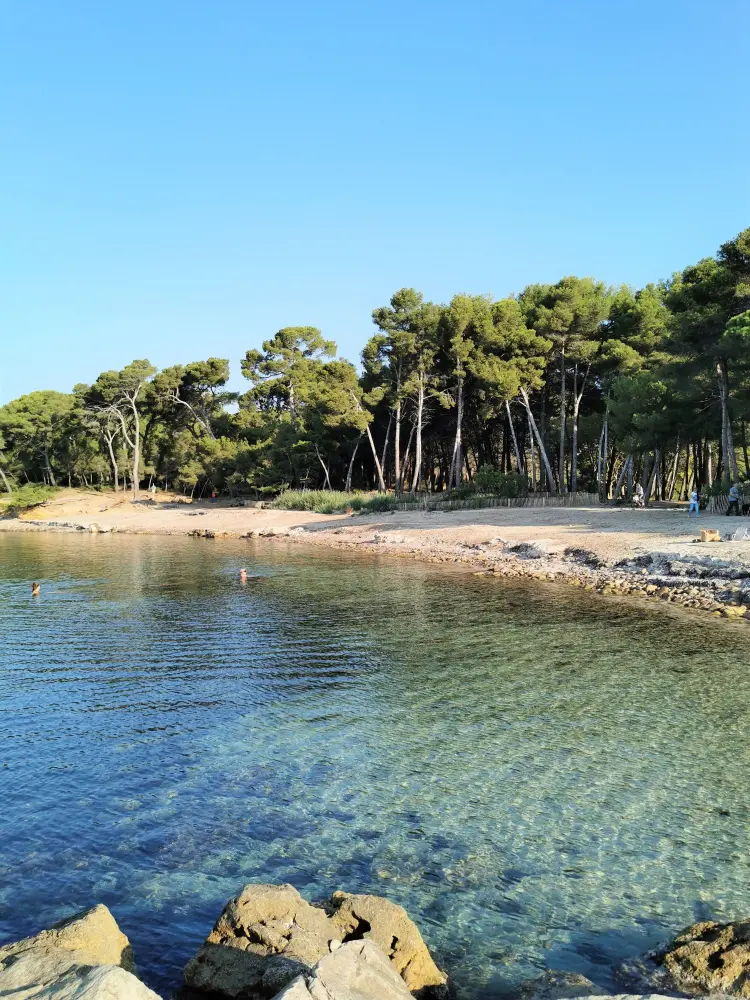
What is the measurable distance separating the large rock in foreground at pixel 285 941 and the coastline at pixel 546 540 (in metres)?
14.1

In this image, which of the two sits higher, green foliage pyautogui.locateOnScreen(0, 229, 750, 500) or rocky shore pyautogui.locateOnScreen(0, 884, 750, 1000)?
green foliage pyautogui.locateOnScreen(0, 229, 750, 500)

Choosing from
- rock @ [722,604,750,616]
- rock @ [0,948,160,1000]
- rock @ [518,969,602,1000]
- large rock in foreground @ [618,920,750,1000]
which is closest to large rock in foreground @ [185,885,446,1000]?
rock @ [518,969,602,1000]

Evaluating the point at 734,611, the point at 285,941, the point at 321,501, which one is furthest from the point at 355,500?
the point at 285,941

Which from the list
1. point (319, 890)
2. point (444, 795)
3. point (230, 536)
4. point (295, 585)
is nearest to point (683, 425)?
point (295, 585)

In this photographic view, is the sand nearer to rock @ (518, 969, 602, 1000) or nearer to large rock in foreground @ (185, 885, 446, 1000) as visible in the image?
rock @ (518, 969, 602, 1000)

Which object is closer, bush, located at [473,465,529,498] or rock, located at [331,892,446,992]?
rock, located at [331,892,446,992]

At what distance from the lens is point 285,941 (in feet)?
13.7

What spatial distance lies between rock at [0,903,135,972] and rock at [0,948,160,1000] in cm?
12

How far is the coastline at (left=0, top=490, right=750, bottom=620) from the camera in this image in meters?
19.5

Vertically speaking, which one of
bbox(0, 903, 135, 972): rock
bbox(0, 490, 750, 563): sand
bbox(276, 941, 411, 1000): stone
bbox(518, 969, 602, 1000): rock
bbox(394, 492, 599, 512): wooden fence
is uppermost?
bbox(394, 492, 599, 512): wooden fence

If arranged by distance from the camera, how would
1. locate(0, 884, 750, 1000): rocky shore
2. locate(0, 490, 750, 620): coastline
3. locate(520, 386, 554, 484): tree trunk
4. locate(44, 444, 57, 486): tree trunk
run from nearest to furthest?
locate(0, 884, 750, 1000): rocky shore
locate(0, 490, 750, 620): coastline
locate(520, 386, 554, 484): tree trunk
locate(44, 444, 57, 486): tree trunk

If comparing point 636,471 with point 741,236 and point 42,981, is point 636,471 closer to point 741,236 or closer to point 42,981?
point 741,236

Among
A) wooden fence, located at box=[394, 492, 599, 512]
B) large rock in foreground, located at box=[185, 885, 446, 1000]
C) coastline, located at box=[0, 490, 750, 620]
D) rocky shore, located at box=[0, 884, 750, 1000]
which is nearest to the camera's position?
rocky shore, located at box=[0, 884, 750, 1000]

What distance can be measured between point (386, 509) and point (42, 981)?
4089 centimetres
